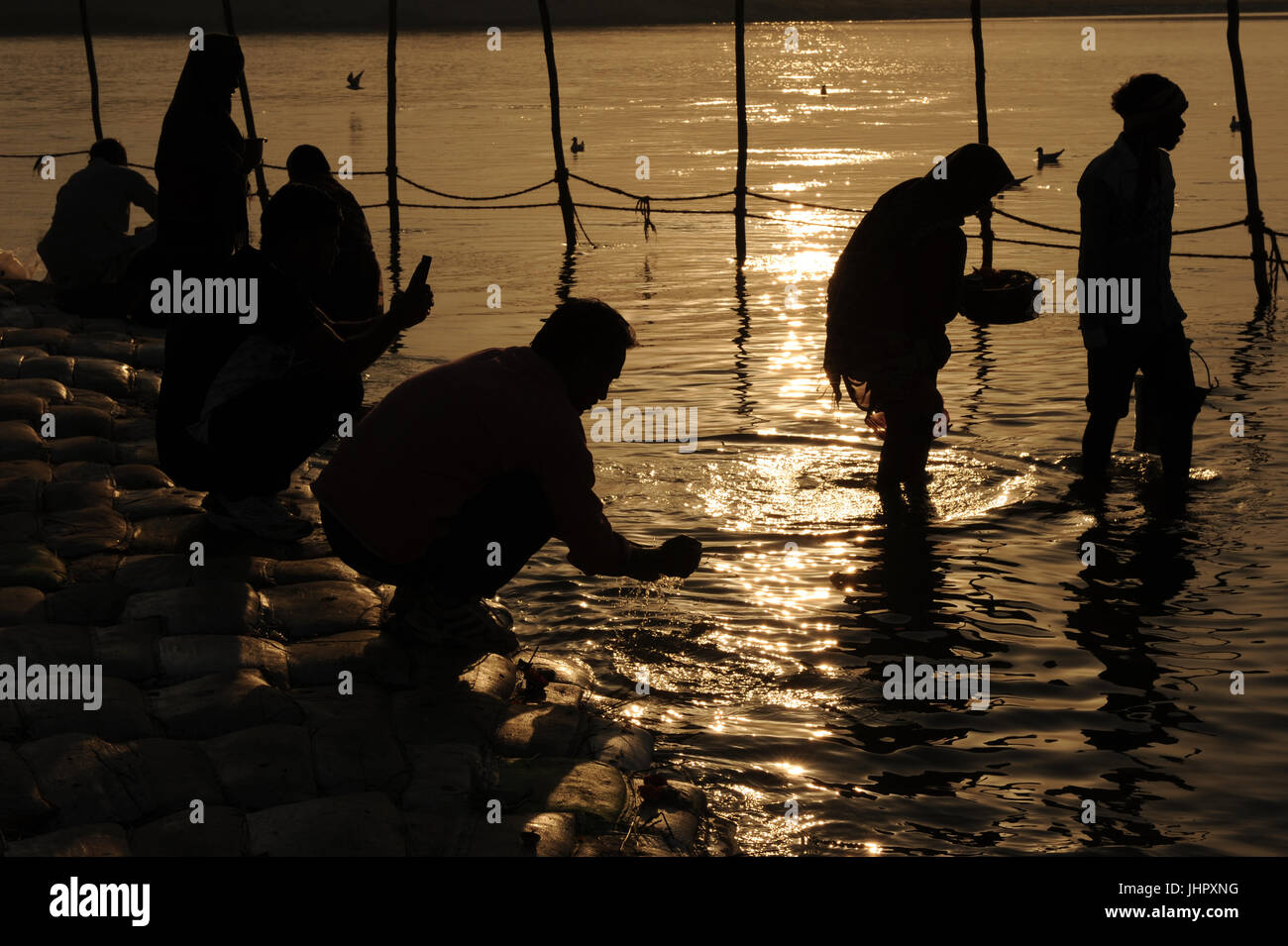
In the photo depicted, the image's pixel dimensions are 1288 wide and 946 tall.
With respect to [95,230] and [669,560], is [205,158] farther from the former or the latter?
[669,560]

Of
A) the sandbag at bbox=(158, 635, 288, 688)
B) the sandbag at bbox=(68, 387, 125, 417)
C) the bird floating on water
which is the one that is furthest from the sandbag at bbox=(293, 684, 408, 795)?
the bird floating on water

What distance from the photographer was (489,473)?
180 inches

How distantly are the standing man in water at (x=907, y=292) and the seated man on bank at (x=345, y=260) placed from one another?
10.2 feet

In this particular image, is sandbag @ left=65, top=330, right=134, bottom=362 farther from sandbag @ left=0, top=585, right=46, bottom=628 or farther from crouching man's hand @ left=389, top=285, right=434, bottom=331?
crouching man's hand @ left=389, top=285, right=434, bottom=331

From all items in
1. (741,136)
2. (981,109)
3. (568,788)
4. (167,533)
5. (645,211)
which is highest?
(741,136)

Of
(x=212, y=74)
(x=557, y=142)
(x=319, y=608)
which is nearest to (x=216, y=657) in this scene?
(x=319, y=608)

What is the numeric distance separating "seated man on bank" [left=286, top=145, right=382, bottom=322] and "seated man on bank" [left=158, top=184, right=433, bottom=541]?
2786mm

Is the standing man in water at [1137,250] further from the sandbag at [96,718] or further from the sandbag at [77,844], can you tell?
the sandbag at [77,844]

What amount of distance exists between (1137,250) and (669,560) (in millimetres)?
3651

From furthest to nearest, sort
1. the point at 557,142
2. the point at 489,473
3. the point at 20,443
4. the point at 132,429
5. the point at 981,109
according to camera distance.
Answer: the point at 557,142 → the point at 981,109 → the point at 132,429 → the point at 20,443 → the point at 489,473

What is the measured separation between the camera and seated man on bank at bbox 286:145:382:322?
8.55 metres

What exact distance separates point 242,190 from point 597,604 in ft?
12.3

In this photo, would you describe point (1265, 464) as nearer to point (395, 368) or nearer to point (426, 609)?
Answer: point (426, 609)
